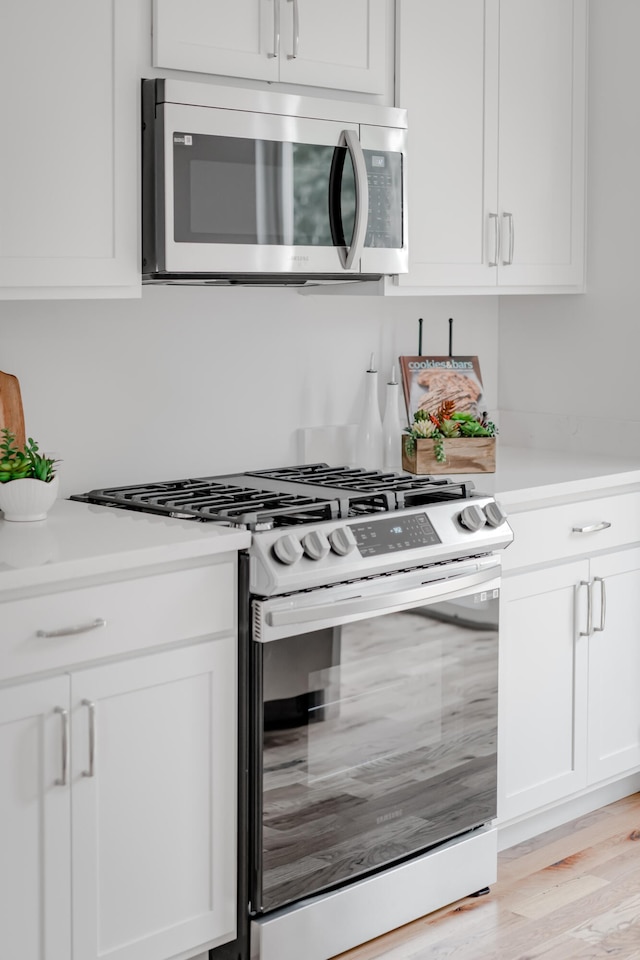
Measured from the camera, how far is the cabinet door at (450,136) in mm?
3074

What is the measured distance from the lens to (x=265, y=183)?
8.87 ft

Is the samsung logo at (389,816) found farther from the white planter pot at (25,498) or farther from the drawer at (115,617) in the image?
the white planter pot at (25,498)

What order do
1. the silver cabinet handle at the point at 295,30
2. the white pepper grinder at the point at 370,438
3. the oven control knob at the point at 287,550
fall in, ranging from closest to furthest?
the oven control knob at the point at 287,550 < the silver cabinet handle at the point at 295,30 < the white pepper grinder at the point at 370,438

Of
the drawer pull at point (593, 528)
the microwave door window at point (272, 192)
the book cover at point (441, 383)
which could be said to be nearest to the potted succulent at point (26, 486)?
the microwave door window at point (272, 192)

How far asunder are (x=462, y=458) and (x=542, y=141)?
0.97 m

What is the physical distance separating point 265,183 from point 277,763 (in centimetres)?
126

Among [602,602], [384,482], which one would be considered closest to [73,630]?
[384,482]

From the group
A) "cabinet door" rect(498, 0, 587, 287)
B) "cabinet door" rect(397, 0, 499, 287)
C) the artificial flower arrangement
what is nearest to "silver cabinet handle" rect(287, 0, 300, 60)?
"cabinet door" rect(397, 0, 499, 287)

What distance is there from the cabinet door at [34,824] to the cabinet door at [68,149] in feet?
2.73

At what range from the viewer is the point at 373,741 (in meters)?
2.61

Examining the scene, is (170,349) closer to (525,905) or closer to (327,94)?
(327,94)

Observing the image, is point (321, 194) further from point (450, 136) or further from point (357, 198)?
point (450, 136)

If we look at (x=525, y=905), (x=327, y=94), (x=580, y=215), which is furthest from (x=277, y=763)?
(x=580, y=215)

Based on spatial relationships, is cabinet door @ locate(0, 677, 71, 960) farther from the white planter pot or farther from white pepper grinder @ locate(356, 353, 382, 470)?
white pepper grinder @ locate(356, 353, 382, 470)
